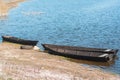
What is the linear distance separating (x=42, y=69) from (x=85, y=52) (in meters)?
10.4

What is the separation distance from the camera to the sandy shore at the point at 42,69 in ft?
101

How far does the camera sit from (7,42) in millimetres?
53469

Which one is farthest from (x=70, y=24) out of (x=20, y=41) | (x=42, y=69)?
(x=42, y=69)

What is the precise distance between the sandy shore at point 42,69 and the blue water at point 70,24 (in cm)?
468

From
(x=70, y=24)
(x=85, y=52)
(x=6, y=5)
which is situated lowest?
(x=85, y=52)

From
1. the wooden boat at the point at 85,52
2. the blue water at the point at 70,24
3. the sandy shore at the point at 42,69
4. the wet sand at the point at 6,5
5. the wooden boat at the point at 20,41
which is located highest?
the wet sand at the point at 6,5

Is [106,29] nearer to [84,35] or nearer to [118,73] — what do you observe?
[84,35]

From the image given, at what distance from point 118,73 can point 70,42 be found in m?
17.9

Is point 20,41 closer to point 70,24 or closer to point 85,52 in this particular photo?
point 85,52

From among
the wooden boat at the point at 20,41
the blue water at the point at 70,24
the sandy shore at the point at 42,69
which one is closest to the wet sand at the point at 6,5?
the blue water at the point at 70,24

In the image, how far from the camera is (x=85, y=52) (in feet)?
137

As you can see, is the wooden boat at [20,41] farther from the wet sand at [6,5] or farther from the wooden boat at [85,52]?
the wet sand at [6,5]

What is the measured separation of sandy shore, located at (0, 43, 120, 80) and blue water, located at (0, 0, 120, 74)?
4683 millimetres

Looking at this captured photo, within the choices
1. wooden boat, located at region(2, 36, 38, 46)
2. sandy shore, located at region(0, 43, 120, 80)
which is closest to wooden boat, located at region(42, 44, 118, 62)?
Answer: sandy shore, located at region(0, 43, 120, 80)
